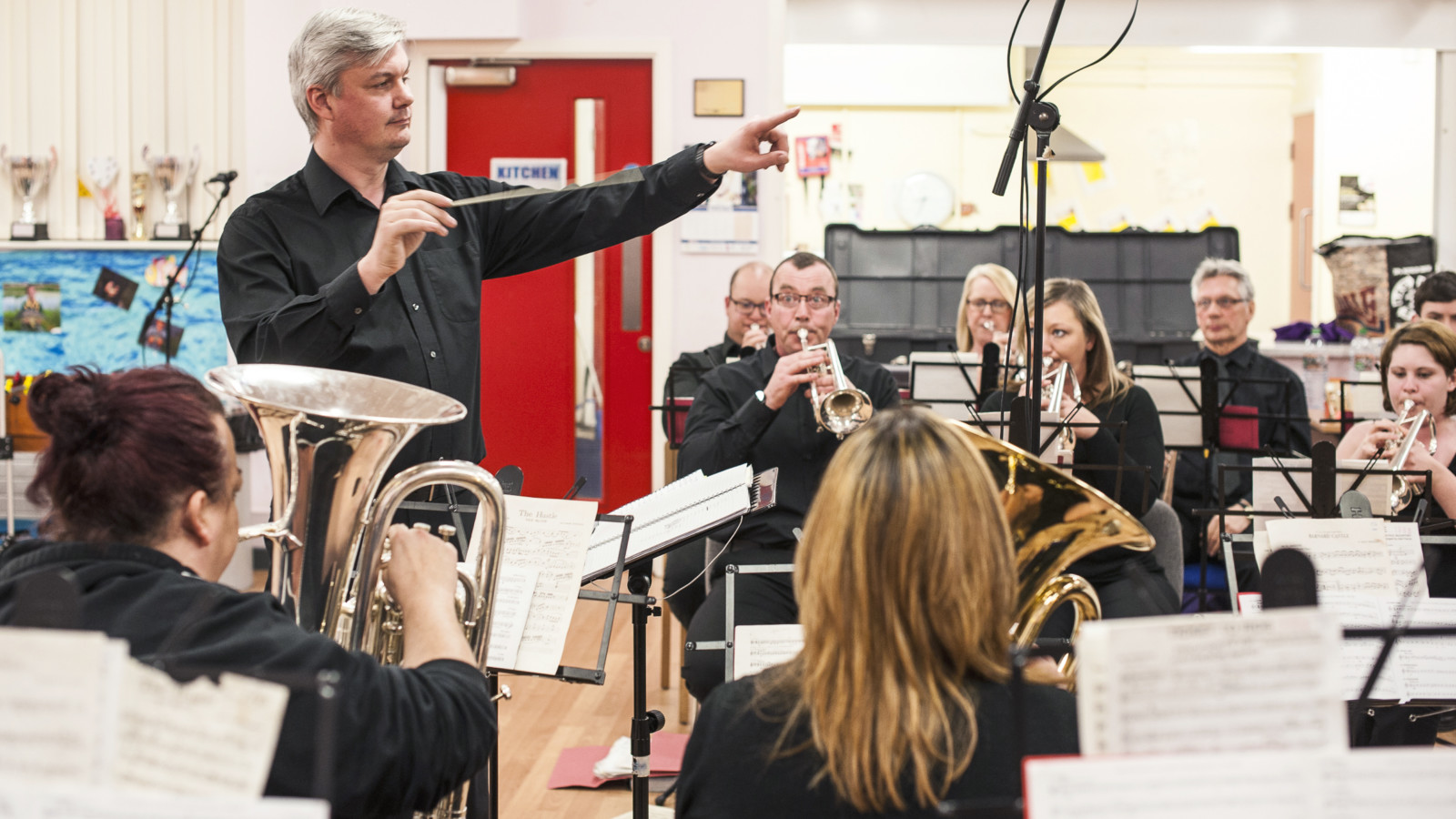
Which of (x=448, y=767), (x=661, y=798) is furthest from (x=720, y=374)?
(x=448, y=767)

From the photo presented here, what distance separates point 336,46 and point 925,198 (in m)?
7.05

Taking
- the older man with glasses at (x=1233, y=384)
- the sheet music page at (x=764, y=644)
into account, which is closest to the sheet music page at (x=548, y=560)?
the sheet music page at (x=764, y=644)

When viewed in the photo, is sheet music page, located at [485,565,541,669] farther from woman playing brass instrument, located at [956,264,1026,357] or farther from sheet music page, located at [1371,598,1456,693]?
woman playing brass instrument, located at [956,264,1026,357]

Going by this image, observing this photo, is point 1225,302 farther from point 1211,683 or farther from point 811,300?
point 1211,683

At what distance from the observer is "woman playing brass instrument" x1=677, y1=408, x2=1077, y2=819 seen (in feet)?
3.42

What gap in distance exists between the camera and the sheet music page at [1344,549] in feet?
6.41

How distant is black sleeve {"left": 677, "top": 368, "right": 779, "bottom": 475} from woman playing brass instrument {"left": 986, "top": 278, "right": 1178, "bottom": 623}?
2.07 ft

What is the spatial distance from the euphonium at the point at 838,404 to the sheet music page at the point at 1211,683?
2.03 m

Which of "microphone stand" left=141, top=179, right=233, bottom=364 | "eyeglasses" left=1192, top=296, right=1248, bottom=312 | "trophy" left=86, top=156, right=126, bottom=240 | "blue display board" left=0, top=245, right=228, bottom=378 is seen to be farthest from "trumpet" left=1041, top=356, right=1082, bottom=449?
"trophy" left=86, top=156, right=126, bottom=240

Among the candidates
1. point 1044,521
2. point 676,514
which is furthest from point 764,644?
point 1044,521

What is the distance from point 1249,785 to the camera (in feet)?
2.81

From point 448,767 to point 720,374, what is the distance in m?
2.06

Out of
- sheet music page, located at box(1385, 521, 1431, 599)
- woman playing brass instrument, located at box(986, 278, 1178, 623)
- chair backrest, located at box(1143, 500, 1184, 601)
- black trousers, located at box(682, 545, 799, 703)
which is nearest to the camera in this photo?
sheet music page, located at box(1385, 521, 1431, 599)

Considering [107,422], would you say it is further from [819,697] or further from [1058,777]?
[1058,777]
